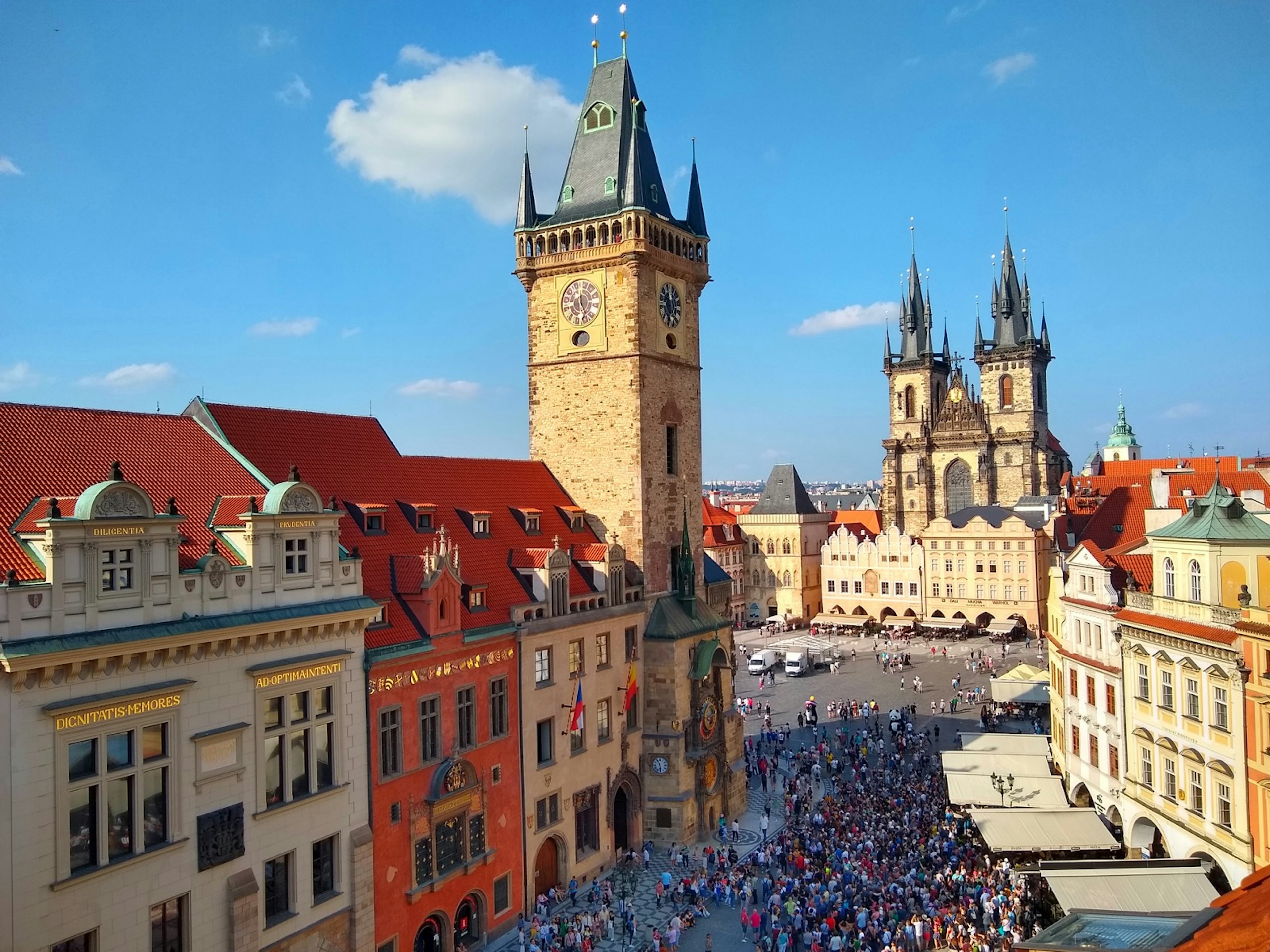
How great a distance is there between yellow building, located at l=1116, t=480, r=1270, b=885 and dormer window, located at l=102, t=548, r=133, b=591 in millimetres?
29237

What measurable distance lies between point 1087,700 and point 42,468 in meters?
37.0

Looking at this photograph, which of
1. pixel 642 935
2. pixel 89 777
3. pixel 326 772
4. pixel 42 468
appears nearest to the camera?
pixel 89 777

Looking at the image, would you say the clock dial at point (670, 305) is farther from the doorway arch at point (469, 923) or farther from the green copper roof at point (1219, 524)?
the doorway arch at point (469, 923)

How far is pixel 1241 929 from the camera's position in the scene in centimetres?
464

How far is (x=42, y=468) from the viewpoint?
21.4 metres

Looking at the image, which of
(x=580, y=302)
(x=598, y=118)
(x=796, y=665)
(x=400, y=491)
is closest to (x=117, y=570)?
(x=400, y=491)

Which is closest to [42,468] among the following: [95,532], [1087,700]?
[95,532]

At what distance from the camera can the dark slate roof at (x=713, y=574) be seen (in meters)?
52.0

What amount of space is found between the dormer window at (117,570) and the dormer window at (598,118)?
29307 mm

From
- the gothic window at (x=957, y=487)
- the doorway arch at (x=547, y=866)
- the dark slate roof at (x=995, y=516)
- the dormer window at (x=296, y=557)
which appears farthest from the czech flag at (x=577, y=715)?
the gothic window at (x=957, y=487)

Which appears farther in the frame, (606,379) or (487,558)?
(606,379)

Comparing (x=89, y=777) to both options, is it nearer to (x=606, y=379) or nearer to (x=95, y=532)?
(x=95, y=532)

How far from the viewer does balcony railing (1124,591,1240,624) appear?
2952 centimetres

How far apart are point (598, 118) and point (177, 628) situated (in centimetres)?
3005
